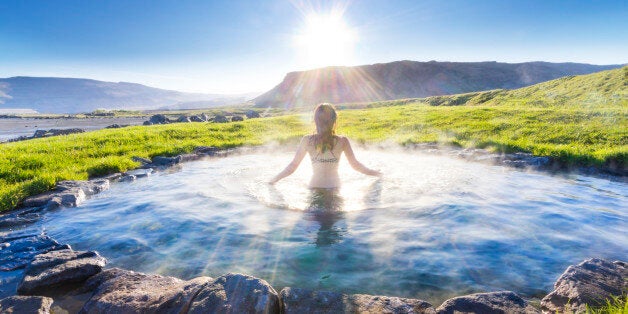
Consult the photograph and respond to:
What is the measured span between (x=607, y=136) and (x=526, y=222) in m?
10.3

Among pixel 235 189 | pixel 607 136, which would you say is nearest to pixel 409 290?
pixel 235 189

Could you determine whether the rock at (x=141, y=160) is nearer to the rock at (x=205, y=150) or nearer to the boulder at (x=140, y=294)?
the rock at (x=205, y=150)

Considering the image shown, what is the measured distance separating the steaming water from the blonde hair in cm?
132

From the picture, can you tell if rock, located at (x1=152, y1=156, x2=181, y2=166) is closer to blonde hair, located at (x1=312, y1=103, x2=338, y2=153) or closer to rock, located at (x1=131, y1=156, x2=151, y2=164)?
rock, located at (x1=131, y1=156, x2=151, y2=164)

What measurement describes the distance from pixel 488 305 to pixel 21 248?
22.9 ft

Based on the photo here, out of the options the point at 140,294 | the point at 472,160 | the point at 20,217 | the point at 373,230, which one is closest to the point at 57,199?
the point at 20,217

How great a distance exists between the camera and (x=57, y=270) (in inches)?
171

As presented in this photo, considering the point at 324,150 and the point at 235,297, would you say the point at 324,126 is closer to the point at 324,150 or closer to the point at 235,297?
the point at 324,150

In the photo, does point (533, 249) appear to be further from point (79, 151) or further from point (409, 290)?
point (79, 151)

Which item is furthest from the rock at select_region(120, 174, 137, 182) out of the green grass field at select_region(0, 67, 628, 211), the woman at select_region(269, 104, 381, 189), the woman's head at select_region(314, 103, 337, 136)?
the woman's head at select_region(314, 103, 337, 136)

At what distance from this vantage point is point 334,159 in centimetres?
853

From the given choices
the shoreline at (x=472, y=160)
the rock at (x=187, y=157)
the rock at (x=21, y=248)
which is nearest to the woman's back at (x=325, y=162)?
the rock at (x=21, y=248)

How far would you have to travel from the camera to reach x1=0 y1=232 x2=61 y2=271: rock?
16.5ft

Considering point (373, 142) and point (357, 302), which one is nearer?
point (357, 302)
